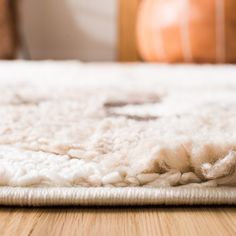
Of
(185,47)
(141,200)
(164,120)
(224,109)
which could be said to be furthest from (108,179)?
(185,47)

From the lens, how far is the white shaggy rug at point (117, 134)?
1.69 ft

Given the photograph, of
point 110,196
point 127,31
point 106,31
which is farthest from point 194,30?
point 110,196

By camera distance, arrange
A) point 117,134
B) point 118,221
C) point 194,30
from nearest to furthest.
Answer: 1. point 118,221
2. point 117,134
3. point 194,30

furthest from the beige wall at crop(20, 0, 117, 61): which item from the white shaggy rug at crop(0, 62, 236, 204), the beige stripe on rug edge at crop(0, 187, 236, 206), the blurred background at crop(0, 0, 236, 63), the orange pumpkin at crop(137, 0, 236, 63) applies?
the beige stripe on rug edge at crop(0, 187, 236, 206)

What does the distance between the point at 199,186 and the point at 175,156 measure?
46 mm

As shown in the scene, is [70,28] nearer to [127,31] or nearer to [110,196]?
[127,31]

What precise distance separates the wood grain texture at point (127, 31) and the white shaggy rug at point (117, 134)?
1.00 m

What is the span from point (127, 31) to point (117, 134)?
1.55 metres

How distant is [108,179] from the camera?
1.69ft

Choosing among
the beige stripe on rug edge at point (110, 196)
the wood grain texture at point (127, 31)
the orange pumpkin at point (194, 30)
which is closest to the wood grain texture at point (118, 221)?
the beige stripe on rug edge at point (110, 196)

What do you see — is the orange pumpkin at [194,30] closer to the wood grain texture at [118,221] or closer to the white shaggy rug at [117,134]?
the white shaggy rug at [117,134]

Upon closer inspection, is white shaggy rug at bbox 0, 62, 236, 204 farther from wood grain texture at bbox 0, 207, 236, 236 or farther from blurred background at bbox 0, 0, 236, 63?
blurred background at bbox 0, 0, 236, 63

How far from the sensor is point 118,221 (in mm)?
455

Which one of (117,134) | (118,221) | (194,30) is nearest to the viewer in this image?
(118,221)
